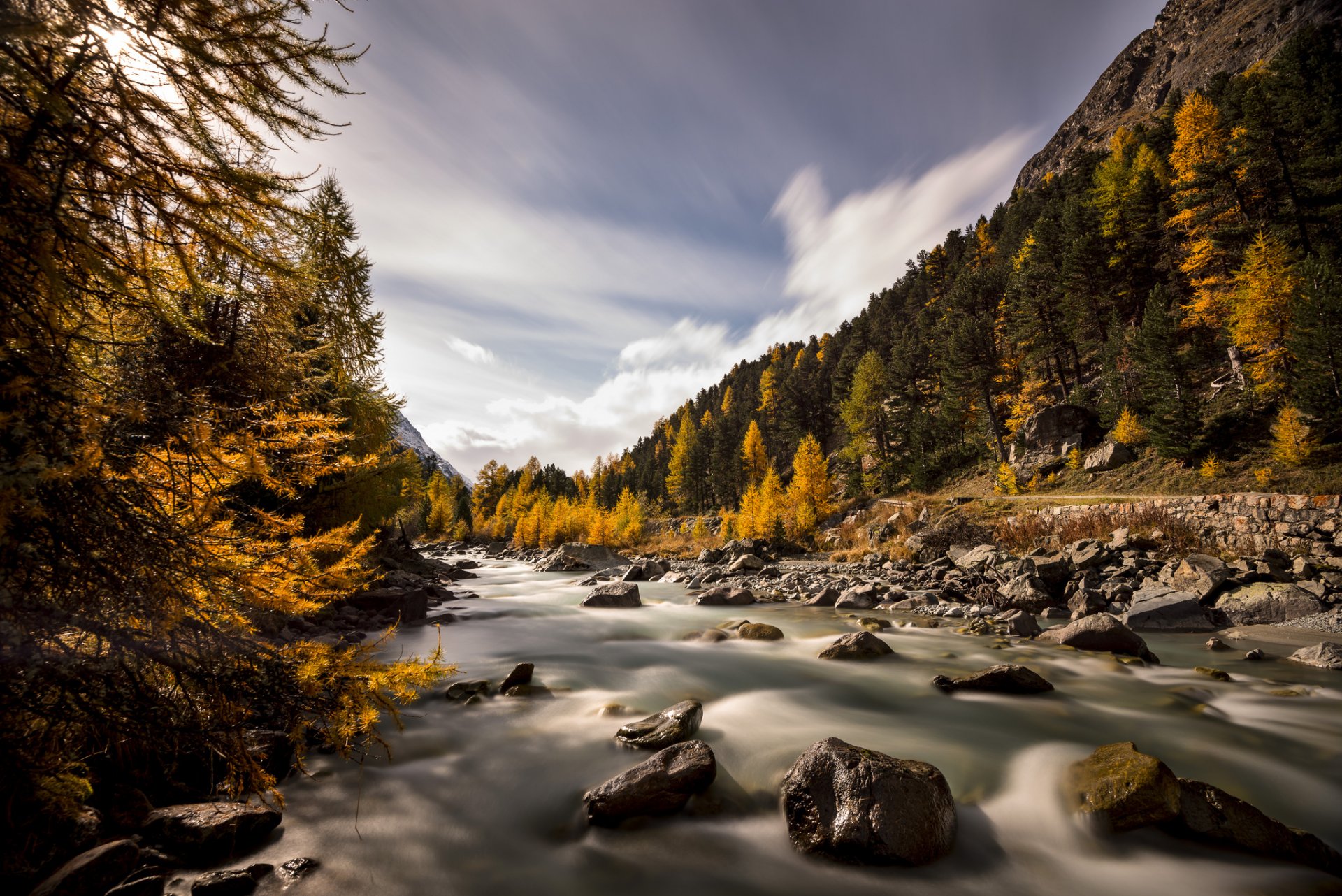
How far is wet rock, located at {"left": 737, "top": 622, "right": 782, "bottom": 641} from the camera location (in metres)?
11.9

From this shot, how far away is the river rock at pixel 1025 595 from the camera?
14125 millimetres

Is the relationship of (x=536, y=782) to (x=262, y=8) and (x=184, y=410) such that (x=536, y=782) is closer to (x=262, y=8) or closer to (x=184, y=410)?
(x=184, y=410)

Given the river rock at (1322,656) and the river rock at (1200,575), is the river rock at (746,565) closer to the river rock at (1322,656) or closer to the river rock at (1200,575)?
the river rock at (1200,575)

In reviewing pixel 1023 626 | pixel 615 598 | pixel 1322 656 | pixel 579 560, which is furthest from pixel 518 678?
pixel 579 560

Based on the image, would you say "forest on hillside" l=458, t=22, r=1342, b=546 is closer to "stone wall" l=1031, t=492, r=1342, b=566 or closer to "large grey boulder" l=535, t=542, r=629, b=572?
"stone wall" l=1031, t=492, r=1342, b=566

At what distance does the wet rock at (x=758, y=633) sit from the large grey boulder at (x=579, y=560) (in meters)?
24.0

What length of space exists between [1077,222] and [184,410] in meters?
54.6

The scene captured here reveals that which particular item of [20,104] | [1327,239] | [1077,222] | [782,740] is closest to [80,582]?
[20,104]

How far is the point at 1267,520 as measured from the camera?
14609 mm

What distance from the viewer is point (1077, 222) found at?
3966 centimetres

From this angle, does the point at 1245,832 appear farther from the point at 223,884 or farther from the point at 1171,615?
the point at 1171,615

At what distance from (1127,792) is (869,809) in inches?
96.2

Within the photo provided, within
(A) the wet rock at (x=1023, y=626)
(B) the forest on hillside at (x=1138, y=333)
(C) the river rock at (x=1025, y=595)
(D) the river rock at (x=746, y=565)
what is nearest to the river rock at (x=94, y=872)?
(A) the wet rock at (x=1023, y=626)

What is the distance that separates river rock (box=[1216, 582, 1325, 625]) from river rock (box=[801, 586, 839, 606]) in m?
9.33
